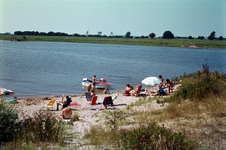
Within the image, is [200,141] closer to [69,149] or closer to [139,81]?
[69,149]

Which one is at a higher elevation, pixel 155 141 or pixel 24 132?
pixel 155 141

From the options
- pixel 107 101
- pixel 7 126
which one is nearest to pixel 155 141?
pixel 7 126

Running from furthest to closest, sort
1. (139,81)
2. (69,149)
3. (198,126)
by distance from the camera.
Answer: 1. (139,81)
2. (198,126)
3. (69,149)

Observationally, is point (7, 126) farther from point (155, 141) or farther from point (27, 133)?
point (155, 141)

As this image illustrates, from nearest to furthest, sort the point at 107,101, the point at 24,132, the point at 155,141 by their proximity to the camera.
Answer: the point at 155,141 < the point at 24,132 < the point at 107,101

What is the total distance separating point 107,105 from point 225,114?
22.3 ft

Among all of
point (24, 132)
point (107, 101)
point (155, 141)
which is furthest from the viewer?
point (107, 101)

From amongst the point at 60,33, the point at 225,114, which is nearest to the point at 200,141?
the point at 225,114

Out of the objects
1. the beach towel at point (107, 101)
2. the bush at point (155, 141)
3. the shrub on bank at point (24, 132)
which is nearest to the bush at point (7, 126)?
the shrub on bank at point (24, 132)

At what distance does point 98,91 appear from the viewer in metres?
19.3

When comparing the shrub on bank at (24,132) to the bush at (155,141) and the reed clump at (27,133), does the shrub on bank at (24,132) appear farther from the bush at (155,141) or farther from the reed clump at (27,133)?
the bush at (155,141)

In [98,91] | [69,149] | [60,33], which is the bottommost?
[98,91]

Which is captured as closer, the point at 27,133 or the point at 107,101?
the point at 27,133

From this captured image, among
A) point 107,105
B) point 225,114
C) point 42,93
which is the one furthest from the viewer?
point 42,93
